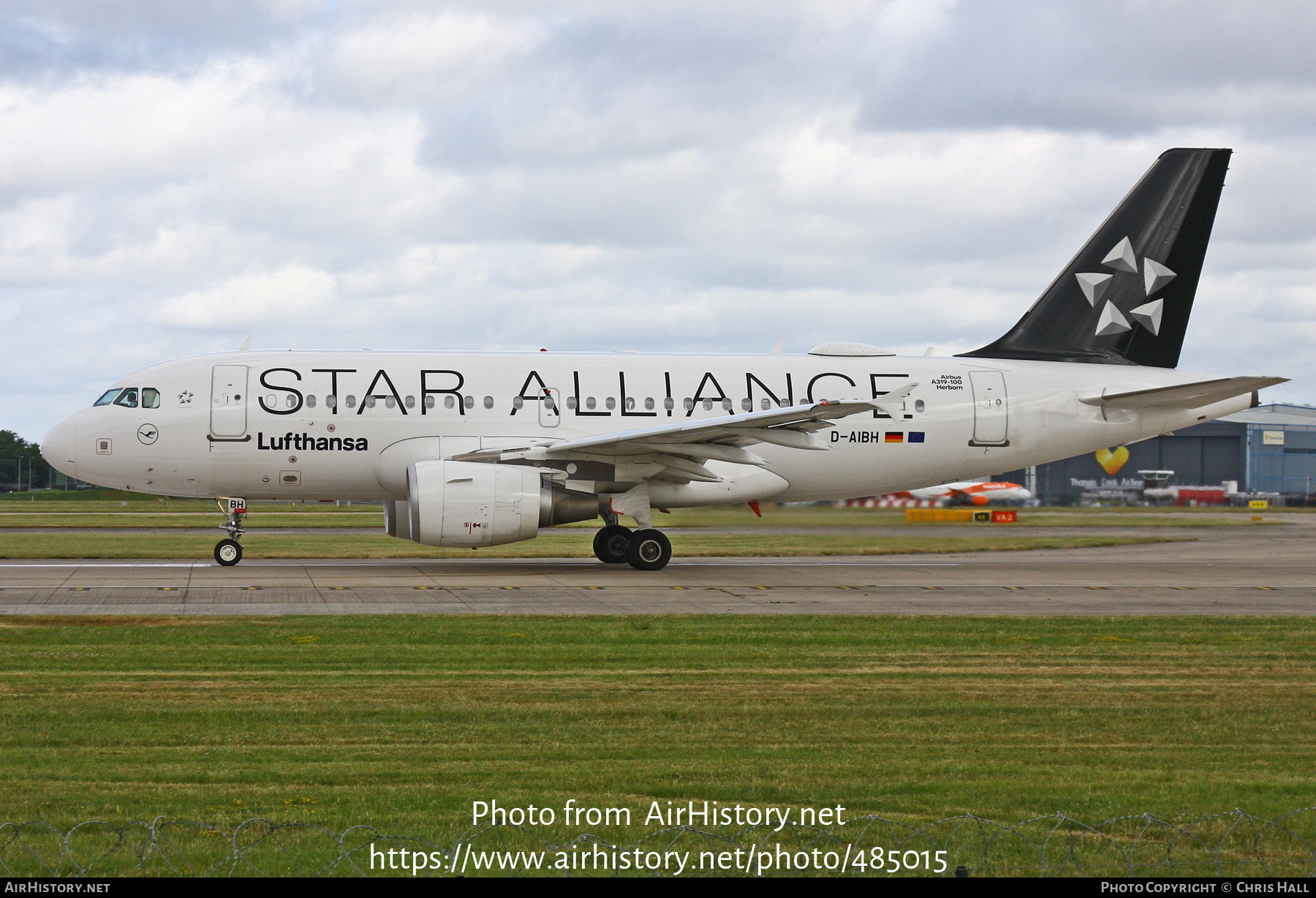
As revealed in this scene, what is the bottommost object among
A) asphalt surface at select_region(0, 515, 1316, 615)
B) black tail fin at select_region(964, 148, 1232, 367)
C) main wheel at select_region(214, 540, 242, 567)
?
asphalt surface at select_region(0, 515, 1316, 615)

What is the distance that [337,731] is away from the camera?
31.6 ft

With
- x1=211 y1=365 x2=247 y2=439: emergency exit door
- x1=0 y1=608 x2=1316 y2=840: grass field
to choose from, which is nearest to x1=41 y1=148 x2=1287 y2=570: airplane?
x1=211 y1=365 x2=247 y2=439: emergency exit door

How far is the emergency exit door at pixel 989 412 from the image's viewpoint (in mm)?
27297

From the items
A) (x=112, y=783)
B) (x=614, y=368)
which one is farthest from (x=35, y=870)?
(x=614, y=368)

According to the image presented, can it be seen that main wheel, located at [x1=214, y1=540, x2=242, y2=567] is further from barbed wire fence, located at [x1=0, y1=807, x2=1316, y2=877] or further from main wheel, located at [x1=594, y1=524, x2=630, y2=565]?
barbed wire fence, located at [x1=0, y1=807, x2=1316, y2=877]

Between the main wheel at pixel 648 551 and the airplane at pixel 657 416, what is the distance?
0.15ft

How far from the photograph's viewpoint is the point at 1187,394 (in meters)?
26.6

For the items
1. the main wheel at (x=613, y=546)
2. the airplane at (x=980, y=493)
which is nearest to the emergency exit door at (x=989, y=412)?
the main wheel at (x=613, y=546)

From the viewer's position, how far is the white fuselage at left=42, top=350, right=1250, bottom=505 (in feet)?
81.3

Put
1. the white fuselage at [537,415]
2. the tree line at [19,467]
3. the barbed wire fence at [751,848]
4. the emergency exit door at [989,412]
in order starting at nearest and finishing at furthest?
the barbed wire fence at [751,848] < the white fuselage at [537,415] < the emergency exit door at [989,412] < the tree line at [19,467]

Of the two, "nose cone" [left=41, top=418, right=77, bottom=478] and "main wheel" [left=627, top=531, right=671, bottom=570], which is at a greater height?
"nose cone" [left=41, top=418, right=77, bottom=478]

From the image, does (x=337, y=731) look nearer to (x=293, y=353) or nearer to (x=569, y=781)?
(x=569, y=781)

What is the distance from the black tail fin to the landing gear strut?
52.8 ft

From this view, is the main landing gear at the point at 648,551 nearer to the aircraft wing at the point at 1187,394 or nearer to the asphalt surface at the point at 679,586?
the asphalt surface at the point at 679,586
